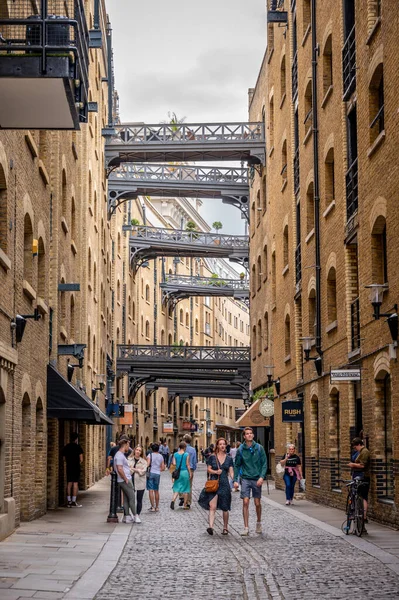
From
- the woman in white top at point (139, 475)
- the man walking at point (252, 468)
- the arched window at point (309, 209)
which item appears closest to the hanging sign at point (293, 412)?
the arched window at point (309, 209)

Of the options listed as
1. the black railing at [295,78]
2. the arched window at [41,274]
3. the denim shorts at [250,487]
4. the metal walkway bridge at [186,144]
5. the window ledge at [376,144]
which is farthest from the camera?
the metal walkway bridge at [186,144]

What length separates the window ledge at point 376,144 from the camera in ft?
58.0

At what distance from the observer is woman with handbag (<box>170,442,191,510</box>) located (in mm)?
22516

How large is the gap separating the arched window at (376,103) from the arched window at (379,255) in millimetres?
1707

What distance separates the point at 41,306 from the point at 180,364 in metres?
31.9

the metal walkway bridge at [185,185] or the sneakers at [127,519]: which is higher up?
the metal walkway bridge at [185,185]

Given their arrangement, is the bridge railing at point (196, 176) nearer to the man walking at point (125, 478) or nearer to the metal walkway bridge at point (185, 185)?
the metal walkway bridge at point (185, 185)

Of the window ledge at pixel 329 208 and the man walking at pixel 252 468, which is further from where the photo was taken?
the window ledge at pixel 329 208

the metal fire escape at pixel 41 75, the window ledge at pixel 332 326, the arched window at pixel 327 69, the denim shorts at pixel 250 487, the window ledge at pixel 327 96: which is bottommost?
the denim shorts at pixel 250 487

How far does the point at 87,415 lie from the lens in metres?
19.6

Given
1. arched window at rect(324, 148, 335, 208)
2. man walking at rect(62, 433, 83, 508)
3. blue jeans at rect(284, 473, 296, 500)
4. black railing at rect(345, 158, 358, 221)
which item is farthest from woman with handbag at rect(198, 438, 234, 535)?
arched window at rect(324, 148, 335, 208)

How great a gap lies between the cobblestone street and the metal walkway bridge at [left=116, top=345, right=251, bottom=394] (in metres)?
32.4

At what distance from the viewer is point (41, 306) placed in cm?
1892

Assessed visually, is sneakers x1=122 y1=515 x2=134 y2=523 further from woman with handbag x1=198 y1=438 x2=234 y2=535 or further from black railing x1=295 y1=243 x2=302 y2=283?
black railing x1=295 y1=243 x2=302 y2=283
